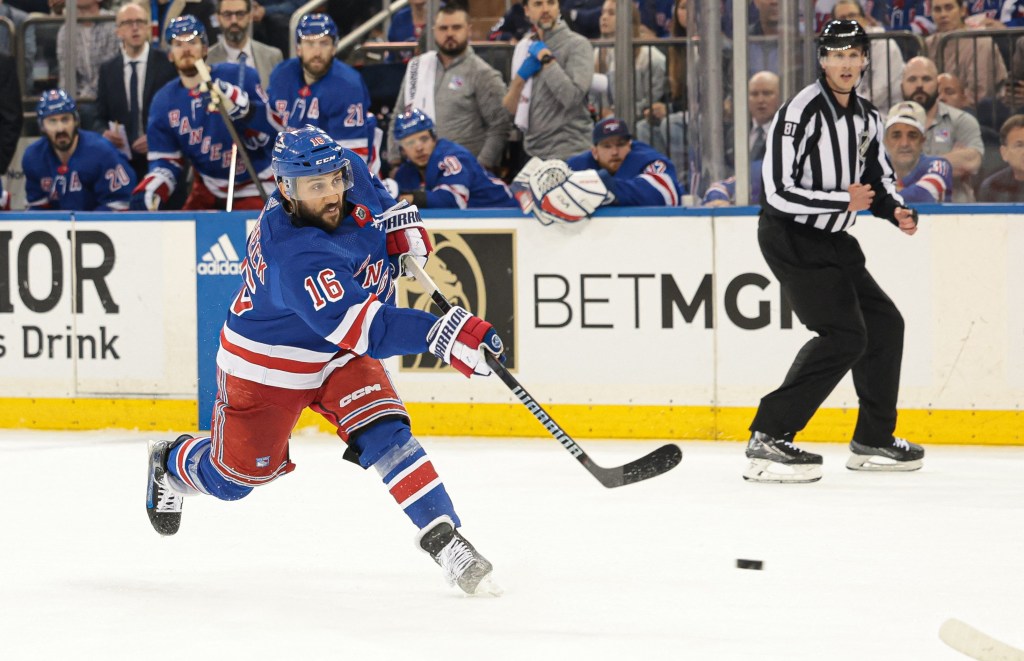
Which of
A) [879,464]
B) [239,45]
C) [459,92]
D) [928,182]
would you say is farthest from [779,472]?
[239,45]

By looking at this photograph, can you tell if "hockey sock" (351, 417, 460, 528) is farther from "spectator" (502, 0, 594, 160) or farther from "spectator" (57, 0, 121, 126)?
"spectator" (57, 0, 121, 126)

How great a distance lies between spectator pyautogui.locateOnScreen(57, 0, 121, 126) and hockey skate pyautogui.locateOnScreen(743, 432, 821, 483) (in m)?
3.86

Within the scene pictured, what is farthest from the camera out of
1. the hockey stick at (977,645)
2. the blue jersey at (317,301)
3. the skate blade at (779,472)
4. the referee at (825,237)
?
the skate blade at (779,472)

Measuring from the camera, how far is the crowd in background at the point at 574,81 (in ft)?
18.7

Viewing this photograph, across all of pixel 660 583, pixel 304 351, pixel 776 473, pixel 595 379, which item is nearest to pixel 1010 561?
pixel 660 583

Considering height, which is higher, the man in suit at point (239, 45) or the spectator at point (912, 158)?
the man in suit at point (239, 45)

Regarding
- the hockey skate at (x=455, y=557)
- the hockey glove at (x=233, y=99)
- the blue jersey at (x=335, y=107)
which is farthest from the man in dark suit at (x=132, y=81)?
the hockey skate at (x=455, y=557)

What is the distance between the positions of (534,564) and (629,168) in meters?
2.49

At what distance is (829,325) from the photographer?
4.84 m

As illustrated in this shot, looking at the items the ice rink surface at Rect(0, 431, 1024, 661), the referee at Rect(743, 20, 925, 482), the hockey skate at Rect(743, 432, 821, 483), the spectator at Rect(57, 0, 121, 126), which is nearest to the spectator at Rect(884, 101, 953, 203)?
the referee at Rect(743, 20, 925, 482)

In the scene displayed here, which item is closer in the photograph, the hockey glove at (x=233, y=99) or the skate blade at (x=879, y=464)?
the skate blade at (x=879, y=464)

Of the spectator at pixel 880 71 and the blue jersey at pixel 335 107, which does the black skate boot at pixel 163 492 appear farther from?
the spectator at pixel 880 71

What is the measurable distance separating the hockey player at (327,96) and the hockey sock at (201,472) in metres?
2.60

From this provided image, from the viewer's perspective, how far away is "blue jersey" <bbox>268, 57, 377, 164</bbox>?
6.29 m
